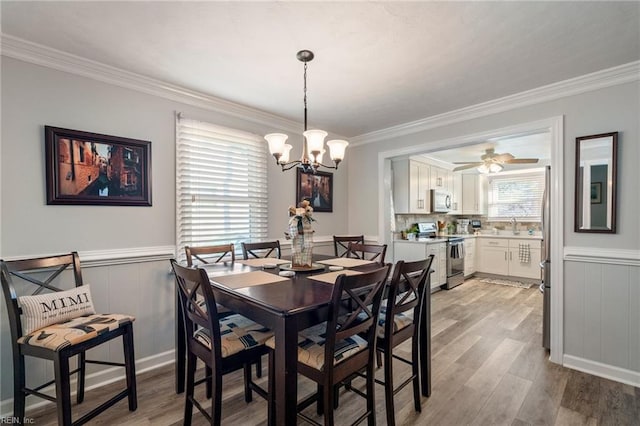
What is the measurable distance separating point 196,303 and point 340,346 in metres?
0.82

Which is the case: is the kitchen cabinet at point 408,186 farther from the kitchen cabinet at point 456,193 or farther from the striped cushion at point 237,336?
the striped cushion at point 237,336

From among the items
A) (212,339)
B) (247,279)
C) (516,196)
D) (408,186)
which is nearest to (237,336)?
(212,339)

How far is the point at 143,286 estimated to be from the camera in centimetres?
255

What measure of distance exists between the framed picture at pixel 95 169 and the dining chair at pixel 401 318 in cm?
218

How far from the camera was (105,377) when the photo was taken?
236 centimetres

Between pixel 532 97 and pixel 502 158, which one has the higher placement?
pixel 532 97

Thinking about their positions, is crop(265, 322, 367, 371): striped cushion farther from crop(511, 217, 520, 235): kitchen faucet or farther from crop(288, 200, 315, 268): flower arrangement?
crop(511, 217, 520, 235): kitchen faucet

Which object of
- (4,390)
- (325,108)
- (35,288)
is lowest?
(4,390)

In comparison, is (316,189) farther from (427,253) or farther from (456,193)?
(456,193)

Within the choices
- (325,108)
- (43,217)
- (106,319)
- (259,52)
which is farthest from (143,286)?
(325,108)

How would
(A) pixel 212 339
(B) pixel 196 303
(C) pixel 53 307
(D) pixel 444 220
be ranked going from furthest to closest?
(D) pixel 444 220 → (C) pixel 53 307 → (B) pixel 196 303 → (A) pixel 212 339

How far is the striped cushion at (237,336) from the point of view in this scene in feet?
5.48

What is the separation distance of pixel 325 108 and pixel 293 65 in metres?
0.97

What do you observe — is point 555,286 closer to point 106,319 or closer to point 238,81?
point 238,81
